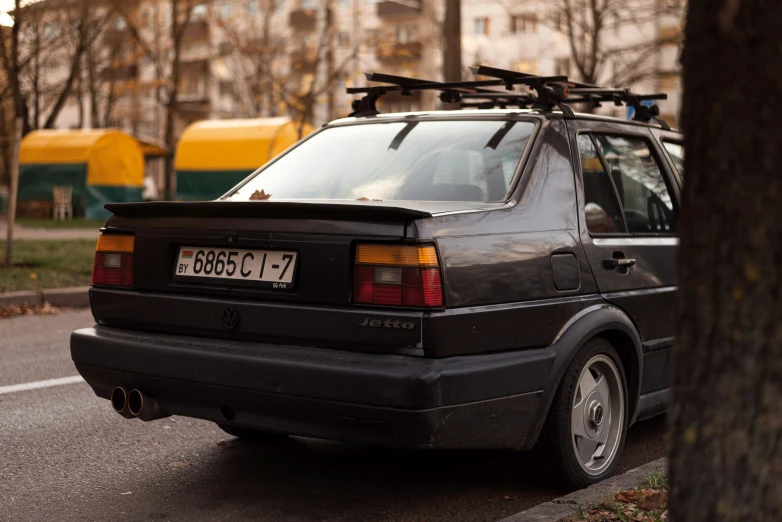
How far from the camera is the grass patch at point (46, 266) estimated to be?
11.4 m

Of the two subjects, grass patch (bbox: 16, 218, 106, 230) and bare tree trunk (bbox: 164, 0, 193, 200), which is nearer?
grass patch (bbox: 16, 218, 106, 230)

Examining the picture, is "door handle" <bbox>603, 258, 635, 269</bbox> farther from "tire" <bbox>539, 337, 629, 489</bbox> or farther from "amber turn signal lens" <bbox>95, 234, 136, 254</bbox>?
"amber turn signal lens" <bbox>95, 234, 136, 254</bbox>

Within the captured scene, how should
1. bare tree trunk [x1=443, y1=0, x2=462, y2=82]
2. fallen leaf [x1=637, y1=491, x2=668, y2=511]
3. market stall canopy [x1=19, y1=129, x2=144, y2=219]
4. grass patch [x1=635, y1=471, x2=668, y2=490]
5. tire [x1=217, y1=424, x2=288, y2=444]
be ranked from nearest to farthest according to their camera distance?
fallen leaf [x1=637, y1=491, x2=668, y2=511]
grass patch [x1=635, y1=471, x2=668, y2=490]
tire [x1=217, y1=424, x2=288, y2=444]
bare tree trunk [x1=443, y1=0, x2=462, y2=82]
market stall canopy [x1=19, y1=129, x2=144, y2=219]

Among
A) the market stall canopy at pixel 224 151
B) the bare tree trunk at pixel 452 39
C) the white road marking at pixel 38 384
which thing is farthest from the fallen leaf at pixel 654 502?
the market stall canopy at pixel 224 151

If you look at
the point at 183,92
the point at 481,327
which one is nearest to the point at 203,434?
the point at 481,327

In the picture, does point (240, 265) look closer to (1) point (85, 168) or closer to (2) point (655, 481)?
(2) point (655, 481)

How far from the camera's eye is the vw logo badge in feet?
13.2

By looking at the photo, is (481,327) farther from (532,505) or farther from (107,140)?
(107,140)

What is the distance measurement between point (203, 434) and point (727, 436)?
140 inches

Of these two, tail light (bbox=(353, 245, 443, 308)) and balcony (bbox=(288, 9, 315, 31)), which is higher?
balcony (bbox=(288, 9, 315, 31))

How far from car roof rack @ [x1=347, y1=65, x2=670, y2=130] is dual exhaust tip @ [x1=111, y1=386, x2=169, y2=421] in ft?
6.52

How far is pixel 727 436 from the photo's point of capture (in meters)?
2.26

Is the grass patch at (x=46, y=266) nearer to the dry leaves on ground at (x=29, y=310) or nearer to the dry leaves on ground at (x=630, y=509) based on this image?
the dry leaves on ground at (x=29, y=310)

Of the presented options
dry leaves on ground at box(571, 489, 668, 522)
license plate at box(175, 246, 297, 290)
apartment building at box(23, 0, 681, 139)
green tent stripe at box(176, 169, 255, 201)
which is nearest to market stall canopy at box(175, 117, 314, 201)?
green tent stripe at box(176, 169, 255, 201)
